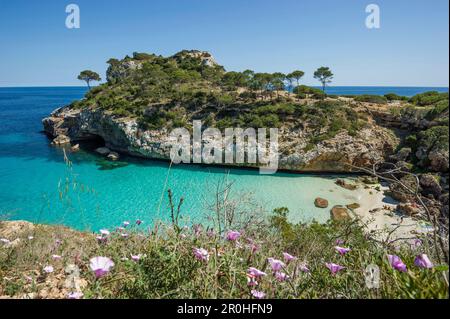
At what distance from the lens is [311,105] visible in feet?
67.4

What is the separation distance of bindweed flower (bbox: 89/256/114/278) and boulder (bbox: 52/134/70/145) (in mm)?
26654

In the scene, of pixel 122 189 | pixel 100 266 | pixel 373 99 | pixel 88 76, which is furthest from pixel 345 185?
pixel 88 76

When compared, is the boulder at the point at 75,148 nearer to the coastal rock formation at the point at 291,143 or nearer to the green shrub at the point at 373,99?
the coastal rock formation at the point at 291,143

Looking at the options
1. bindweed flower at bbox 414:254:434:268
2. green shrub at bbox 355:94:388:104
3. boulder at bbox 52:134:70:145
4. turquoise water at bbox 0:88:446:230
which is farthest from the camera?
boulder at bbox 52:134:70:145

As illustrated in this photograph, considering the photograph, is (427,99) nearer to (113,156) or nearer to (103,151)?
(113,156)

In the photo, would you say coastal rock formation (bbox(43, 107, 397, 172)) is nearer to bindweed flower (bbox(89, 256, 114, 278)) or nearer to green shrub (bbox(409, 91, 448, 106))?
green shrub (bbox(409, 91, 448, 106))

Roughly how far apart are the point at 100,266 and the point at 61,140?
88.9 ft

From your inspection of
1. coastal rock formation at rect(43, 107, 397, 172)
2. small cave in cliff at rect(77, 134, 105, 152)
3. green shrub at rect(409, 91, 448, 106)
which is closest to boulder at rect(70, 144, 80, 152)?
small cave in cliff at rect(77, 134, 105, 152)

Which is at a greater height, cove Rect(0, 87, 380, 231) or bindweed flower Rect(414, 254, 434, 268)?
bindweed flower Rect(414, 254, 434, 268)

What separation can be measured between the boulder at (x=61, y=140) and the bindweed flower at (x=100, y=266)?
26654mm

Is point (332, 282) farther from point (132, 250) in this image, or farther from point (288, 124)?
point (288, 124)

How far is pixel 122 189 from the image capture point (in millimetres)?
13547

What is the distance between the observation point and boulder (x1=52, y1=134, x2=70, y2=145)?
23.5m

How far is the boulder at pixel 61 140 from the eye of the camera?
77.2ft
